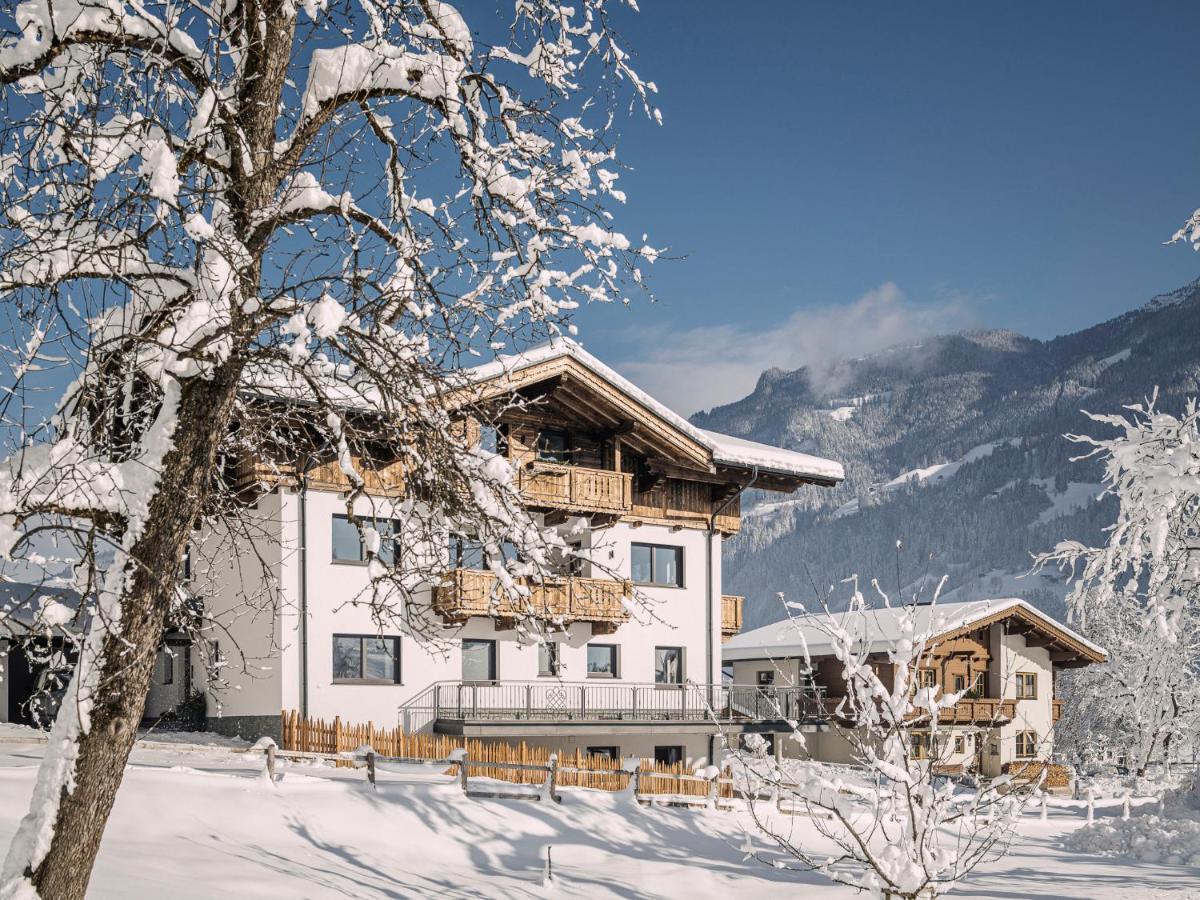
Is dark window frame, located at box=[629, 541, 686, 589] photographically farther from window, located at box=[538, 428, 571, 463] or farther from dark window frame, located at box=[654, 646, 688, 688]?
window, located at box=[538, 428, 571, 463]

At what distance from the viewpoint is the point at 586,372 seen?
102 feet

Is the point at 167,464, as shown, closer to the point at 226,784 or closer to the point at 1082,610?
the point at 1082,610

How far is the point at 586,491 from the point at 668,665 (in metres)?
6.50

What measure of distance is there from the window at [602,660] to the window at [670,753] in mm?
2693

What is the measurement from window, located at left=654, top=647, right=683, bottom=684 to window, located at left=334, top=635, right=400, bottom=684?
7.92 meters

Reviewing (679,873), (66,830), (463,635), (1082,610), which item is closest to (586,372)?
(463,635)

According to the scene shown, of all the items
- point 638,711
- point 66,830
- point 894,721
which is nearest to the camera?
point 66,830

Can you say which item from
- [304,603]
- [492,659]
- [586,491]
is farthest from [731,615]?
[304,603]

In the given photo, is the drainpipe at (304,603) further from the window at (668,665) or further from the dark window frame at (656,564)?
the window at (668,665)

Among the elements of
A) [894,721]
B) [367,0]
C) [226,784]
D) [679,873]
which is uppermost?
[367,0]

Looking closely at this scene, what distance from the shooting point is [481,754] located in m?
27.5

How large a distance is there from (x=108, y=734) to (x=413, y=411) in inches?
101

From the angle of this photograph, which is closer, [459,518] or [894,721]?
[459,518]

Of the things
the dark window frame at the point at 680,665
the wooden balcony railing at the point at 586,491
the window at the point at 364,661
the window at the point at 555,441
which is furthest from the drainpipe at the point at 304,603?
the dark window frame at the point at 680,665
